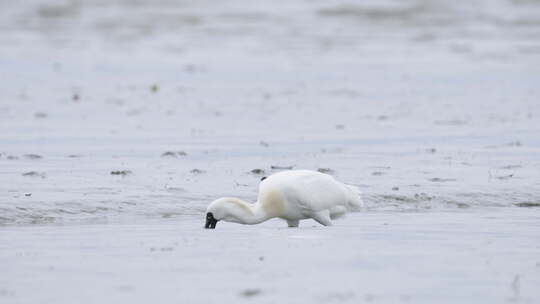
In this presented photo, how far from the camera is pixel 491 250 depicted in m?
10.5

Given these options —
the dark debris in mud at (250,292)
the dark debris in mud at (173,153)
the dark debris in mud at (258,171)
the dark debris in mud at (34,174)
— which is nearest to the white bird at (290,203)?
the dark debris in mud at (250,292)

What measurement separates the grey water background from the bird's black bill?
1346 mm

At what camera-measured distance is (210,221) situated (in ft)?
38.5

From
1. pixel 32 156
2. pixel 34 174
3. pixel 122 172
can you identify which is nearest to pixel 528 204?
pixel 122 172

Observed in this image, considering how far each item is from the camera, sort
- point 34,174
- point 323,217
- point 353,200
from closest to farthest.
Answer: point 323,217, point 353,200, point 34,174

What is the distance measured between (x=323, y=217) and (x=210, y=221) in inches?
43.5

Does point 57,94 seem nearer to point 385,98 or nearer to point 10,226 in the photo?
point 385,98

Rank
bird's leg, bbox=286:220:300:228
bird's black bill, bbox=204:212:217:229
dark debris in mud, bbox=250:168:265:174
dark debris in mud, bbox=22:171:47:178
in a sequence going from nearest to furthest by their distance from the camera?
bird's black bill, bbox=204:212:217:229
bird's leg, bbox=286:220:300:228
dark debris in mud, bbox=22:171:47:178
dark debris in mud, bbox=250:168:265:174


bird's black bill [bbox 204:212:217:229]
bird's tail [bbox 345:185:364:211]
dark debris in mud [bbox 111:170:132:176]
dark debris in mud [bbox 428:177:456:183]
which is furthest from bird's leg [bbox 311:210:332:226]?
dark debris in mud [bbox 111:170:132:176]

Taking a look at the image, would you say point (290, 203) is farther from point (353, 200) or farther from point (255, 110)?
point (255, 110)

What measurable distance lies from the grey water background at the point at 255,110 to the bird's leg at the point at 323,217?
57.2 inches

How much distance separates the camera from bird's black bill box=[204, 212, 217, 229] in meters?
11.7

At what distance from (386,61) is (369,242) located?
70.8ft

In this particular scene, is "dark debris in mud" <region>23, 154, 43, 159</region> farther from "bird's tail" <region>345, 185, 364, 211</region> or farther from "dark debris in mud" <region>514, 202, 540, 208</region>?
"dark debris in mud" <region>514, 202, 540, 208</region>
